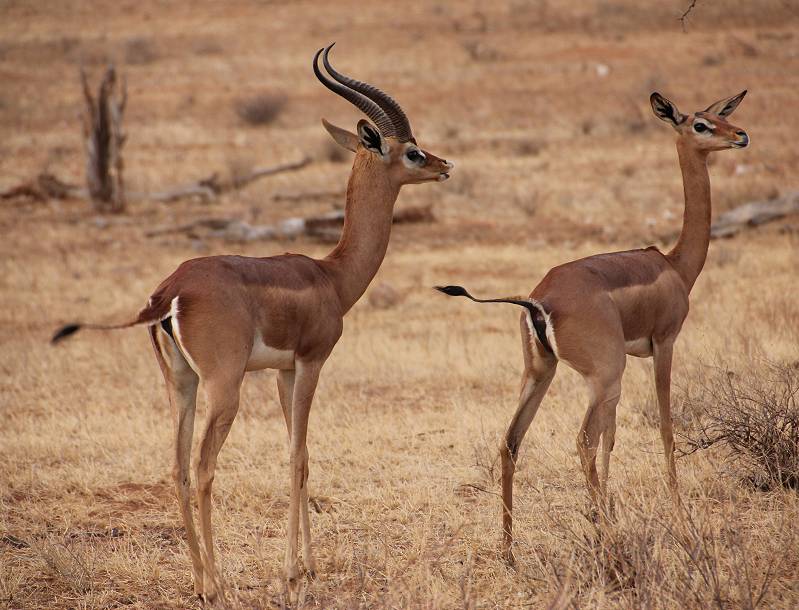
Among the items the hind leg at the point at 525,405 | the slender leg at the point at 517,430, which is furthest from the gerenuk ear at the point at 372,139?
the slender leg at the point at 517,430

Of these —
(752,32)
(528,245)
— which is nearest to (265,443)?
(528,245)

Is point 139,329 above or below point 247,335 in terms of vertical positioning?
below

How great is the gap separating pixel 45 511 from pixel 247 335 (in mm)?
2380

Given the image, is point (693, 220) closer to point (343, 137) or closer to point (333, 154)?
point (343, 137)

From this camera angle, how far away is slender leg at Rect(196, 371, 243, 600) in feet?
16.0

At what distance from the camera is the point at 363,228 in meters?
6.07

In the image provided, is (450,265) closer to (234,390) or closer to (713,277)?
(713,277)

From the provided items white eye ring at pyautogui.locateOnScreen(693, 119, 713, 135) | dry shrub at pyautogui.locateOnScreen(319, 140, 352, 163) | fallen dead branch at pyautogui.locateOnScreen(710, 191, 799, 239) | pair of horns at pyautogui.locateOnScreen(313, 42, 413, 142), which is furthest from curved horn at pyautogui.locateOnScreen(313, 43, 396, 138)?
dry shrub at pyautogui.locateOnScreen(319, 140, 352, 163)

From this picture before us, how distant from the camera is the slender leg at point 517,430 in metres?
5.38

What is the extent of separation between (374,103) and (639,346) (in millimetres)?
2003

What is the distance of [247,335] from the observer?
498 centimetres

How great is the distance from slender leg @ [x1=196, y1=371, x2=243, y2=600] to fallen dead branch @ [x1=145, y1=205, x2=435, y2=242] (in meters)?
10.4

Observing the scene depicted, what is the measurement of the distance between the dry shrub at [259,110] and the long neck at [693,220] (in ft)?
74.9

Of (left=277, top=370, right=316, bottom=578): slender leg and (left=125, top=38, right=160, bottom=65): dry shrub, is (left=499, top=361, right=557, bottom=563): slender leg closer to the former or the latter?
(left=277, top=370, right=316, bottom=578): slender leg
